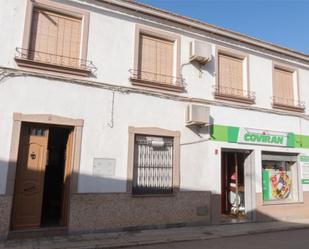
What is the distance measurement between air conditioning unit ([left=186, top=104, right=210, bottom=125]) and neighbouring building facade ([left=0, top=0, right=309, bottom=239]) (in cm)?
3

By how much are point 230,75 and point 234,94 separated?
26.1 inches

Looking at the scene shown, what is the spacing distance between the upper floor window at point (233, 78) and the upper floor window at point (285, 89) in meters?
1.33

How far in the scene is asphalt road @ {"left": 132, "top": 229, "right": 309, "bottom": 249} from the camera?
270 inches

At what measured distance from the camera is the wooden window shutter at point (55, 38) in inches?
295

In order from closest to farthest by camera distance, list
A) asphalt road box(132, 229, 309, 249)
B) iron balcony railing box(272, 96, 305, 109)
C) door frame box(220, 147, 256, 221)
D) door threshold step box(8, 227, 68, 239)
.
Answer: door threshold step box(8, 227, 68, 239) < asphalt road box(132, 229, 309, 249) < door frame box(220, 147, 256, 221) < iron balcony railing box(272, 96, 305, 109)

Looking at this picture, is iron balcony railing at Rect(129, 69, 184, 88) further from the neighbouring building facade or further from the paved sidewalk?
the paved sidewalk

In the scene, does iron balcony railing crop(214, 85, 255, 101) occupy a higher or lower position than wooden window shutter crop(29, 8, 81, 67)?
lower

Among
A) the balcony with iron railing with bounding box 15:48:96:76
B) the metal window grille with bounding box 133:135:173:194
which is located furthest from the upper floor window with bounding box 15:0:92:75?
the metal window grille with bounding box 133:135:173:194

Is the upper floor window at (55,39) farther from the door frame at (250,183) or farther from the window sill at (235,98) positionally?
the door frame at (250,183)

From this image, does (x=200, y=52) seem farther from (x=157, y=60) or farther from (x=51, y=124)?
(x=51, y=124)

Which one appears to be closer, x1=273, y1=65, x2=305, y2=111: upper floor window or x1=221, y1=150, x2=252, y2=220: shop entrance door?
x1=221, y1=150, x2=252, y2=220: shop entrance door

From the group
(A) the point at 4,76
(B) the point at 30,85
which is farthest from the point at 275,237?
(A) the point at 4,76

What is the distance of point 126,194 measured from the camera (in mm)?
7895

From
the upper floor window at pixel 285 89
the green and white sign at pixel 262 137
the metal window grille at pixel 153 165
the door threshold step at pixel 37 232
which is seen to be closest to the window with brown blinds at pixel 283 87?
the upper floor window at pixel 285 89
